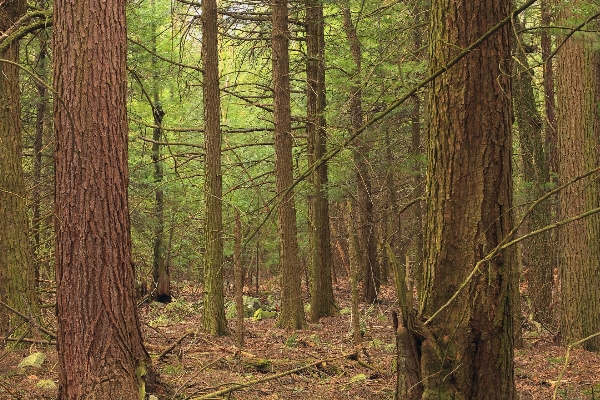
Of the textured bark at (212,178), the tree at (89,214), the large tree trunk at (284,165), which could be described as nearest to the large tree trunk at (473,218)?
the tree at (89,214)

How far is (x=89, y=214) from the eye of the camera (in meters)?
4.91

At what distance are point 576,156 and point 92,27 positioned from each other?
27.2ft

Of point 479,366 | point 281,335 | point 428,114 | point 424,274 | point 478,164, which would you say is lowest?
point 281,335

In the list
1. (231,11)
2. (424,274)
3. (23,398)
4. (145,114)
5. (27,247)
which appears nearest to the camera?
(424,274)

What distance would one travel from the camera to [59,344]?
196 inches

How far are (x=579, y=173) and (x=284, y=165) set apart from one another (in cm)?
535

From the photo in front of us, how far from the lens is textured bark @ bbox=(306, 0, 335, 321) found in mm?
14016

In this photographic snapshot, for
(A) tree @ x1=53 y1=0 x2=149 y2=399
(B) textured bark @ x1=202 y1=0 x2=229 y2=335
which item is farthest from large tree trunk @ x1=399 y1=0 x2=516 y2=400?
(B) textured bark @ x1=202 y1=0 x2=229 y2=335

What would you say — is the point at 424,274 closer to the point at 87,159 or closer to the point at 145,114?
the point at 87,159

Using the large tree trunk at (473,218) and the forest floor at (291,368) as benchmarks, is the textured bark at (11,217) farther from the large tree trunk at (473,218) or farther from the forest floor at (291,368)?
the large tree trunk at (473,218)

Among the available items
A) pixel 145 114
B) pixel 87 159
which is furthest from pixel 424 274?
pixel 145 114

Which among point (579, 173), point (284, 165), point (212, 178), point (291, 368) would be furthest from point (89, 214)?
point (579, 173)

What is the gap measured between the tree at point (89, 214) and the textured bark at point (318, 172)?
8792 millimetres

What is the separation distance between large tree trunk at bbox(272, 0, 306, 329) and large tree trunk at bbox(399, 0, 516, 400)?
25.9ft
